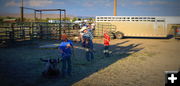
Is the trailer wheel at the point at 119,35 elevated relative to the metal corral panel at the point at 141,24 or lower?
lower

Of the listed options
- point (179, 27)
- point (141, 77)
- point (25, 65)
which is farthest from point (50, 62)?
point (179, 27)

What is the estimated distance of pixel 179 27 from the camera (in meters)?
21.6

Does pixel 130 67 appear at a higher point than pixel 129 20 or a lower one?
lower

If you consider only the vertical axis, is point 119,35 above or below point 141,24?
below

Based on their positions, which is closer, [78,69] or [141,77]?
[141,77]

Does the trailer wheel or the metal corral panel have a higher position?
the metal corral panel

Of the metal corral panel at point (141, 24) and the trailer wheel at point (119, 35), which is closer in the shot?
the metal corral panel at point (141, 24)

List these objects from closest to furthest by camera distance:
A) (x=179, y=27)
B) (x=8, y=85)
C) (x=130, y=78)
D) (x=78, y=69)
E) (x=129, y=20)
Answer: (x=8, y=85) < (x=130, y=78) < (x=78, y=69) < (x=179, y=27) < (x=129, y=20)

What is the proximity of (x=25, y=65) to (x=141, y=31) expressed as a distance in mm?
16759

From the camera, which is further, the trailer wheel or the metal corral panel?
the trailer wheel

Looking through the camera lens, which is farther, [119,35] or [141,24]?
[119,35]

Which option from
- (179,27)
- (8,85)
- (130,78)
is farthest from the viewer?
(179,27)

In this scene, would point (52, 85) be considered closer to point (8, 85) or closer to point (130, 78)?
point (8, 85)

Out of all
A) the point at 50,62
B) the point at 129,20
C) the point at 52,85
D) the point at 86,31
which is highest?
the point at 129,20
